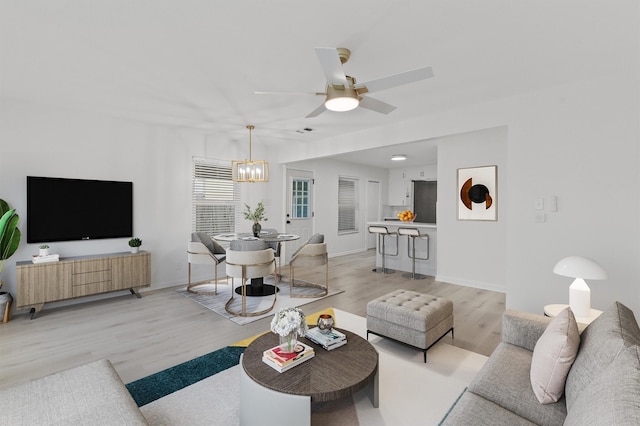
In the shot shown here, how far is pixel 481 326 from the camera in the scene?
11.3 feet

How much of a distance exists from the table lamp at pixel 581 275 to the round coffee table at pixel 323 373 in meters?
1.74

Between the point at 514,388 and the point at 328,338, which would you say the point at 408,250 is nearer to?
the point at 328,338

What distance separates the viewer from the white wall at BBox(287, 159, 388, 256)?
25.1 ft

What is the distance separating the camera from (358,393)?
7.22ft

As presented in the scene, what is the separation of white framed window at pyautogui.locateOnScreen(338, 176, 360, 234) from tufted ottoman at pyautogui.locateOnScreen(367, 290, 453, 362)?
17.9 feet

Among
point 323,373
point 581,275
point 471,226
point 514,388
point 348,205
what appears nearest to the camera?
point 514,388

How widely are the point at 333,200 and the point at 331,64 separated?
239 inches

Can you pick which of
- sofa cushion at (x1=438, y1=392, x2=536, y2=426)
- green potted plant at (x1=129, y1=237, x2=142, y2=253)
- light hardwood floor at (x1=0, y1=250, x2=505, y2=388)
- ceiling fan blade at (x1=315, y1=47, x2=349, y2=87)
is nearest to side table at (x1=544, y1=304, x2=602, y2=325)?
light hardwood floor at (x1=0, y1=250, x2=505, y2=388)

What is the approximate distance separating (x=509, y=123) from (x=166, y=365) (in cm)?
433

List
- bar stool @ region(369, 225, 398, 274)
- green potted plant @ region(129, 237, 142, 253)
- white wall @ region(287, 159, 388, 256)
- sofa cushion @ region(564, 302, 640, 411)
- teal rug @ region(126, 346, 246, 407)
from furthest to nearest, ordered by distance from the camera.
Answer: white wall @ region(287, 159, 388, 256)
bar stool @ region(369, 225, 398, 274)
green potted plant @ region(129, 237, 142, 253)
teal rug @ region(126, 346, 246, 407)
sofa cushion @ region(564, 302, 640, 411)

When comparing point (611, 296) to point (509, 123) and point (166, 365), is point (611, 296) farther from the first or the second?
point (166, 365)

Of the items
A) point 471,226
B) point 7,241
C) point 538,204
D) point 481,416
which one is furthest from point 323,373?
point 471,226

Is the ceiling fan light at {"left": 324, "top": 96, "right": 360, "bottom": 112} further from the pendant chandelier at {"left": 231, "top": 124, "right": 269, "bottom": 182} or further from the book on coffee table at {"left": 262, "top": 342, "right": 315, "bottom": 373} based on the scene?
the pendant chandelier at {"left": 231, "top": 124, "right": 269, "bottom": 182}

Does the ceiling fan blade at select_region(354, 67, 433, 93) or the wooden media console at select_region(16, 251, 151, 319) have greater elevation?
the ceiling fan blade at select_region(354, 67, 433, 93)
